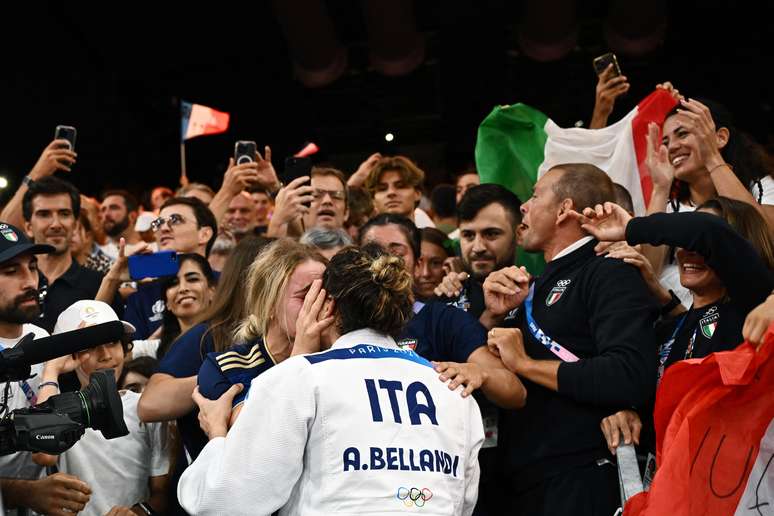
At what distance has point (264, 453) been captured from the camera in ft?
8.89

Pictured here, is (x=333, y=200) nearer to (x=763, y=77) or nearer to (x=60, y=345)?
(x=60, y=345)

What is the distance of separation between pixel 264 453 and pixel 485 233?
2161mm

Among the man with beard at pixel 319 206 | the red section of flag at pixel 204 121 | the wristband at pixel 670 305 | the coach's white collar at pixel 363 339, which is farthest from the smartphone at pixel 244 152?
the coach's white collar at pixel 363 339

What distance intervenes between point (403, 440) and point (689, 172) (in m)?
2.35

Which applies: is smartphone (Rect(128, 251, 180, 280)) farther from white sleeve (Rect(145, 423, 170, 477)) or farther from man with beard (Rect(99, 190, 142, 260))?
man with beard (Rect(99, 190, 142, 260))

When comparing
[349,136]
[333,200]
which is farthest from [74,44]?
[333,200]

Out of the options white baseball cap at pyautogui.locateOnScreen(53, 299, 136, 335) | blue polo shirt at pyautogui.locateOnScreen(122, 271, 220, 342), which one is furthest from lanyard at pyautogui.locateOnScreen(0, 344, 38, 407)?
blue polo shirt at pyautogui.locateOnScreen(122, 271, 220, 342)

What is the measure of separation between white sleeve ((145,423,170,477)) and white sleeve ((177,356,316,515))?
1.46 meters

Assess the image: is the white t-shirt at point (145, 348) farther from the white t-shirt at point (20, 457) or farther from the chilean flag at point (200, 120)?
the chilean flag at point (200, 120)

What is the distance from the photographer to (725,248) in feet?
10.8

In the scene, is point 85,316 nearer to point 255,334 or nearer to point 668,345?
point 255,334

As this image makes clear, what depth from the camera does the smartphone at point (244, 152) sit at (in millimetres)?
5801

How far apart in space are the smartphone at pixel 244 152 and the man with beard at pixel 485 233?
1.60 meters

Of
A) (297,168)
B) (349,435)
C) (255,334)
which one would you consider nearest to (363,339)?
(349,435)
